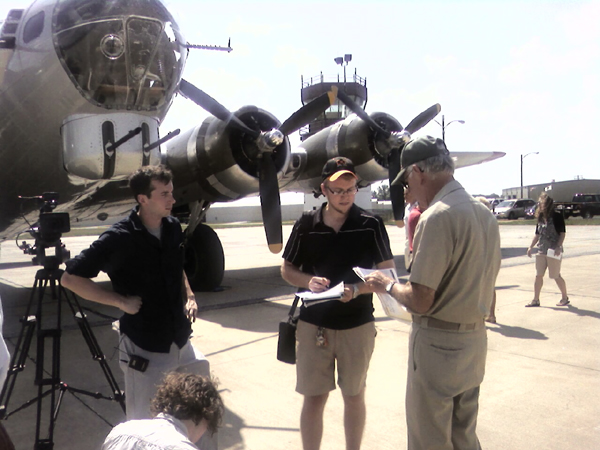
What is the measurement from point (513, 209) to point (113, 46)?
40639 millimetres

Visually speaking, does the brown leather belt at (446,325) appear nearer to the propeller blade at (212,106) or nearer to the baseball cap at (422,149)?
the baseball cap at (422,149)

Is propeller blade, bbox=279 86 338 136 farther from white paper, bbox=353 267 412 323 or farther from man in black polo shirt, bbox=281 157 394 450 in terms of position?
white paper, bbox=353 267 412 323

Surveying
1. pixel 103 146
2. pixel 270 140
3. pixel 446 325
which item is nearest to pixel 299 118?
pixel 270 140

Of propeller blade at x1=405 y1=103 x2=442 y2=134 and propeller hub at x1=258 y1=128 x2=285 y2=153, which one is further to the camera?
propeller blade at x1=405 y1=103 x2=442 y2=134

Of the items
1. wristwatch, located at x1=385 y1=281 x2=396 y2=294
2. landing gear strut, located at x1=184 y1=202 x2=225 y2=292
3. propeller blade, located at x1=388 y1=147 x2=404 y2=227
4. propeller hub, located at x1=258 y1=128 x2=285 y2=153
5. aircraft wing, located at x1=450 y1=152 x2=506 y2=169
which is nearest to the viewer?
wristwatch, located at x1=385 y1=281 x2=396 y2=294

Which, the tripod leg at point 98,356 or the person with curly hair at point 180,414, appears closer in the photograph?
the person with curly hair at point 180,414

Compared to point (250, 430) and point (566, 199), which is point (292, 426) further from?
point (566, 199)

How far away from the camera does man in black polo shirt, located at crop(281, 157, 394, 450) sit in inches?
115

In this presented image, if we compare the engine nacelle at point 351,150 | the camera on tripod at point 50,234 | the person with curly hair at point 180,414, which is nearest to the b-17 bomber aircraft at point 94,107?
the camera on tripod at point 50,234

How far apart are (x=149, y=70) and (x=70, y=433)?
160 inches

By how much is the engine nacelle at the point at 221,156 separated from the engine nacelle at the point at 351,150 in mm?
2291

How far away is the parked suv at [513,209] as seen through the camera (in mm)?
41531

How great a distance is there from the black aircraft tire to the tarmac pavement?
45.1 inches

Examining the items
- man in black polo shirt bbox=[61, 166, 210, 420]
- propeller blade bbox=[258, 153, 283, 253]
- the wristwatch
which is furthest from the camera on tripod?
propeller blade bbox=[258, 153, 283, 253]
